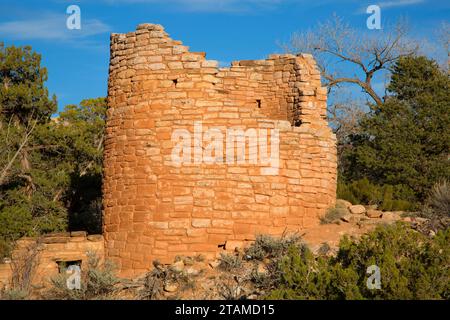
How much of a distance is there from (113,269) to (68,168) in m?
8.73

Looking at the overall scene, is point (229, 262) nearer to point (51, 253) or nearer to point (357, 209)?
point (357, 209)

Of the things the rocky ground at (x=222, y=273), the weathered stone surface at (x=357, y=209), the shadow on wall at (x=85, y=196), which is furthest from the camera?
Answer: the shadow on wall at (x=85, y=196)

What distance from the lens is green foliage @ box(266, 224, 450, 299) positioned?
814cm

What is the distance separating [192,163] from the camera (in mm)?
10906

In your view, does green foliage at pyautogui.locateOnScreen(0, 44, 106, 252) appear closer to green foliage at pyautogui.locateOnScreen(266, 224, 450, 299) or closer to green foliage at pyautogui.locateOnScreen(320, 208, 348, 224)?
green foliage at pyautogui.locateOnScreen(320, 208, 348, 224)

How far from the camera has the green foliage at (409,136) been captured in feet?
54.5

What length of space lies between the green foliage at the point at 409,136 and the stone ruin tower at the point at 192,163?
17.2ft

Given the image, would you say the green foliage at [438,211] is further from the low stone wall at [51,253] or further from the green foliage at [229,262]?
the low stone wall at [51,253]

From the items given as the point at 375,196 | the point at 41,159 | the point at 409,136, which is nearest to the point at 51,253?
the point at 375,196

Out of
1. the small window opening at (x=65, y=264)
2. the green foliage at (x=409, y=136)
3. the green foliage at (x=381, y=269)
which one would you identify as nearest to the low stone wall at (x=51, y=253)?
the small window opening at (x=65, y=264)

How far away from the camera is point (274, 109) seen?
12328 mm
